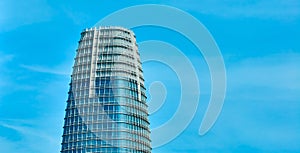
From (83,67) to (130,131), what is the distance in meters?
25.5

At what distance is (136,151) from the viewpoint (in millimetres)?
174750

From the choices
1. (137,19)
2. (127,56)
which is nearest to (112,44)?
(127,56)

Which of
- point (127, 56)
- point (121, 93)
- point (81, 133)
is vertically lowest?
point (81, 133)

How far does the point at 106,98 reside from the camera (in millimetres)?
175000

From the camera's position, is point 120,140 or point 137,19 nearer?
point 137,19

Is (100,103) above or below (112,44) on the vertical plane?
below

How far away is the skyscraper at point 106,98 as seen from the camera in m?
172

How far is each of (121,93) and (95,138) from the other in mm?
15573

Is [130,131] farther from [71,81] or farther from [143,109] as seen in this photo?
[71,81]

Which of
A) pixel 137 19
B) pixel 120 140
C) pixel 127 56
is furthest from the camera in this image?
pixel 127 56

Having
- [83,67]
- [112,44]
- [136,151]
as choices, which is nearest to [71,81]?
[83,67]

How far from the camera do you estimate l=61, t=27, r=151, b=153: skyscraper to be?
17238cm

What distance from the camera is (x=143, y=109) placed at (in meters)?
180

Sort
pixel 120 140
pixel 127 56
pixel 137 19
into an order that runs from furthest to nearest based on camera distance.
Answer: pixel 127 56, pixel 120 140, pixel 137 19
